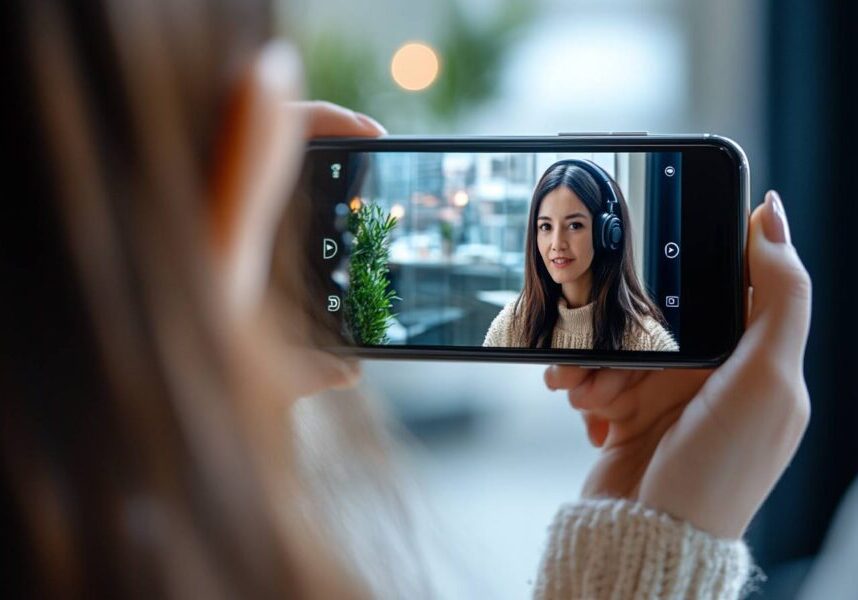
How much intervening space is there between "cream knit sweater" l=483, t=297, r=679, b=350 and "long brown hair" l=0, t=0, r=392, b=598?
0.96 ft

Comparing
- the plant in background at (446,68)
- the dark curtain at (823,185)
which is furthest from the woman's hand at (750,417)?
the plant in background at (446,68)

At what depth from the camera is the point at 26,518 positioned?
0.82ft

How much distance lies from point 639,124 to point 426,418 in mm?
609

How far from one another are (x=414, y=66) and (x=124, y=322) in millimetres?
1441

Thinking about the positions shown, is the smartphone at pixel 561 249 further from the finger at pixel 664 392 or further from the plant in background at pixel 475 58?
the plant in background at pixel 475 58

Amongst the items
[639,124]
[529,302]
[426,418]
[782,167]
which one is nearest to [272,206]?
[529,302]

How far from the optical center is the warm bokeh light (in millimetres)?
1597

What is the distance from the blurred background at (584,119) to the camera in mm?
1138

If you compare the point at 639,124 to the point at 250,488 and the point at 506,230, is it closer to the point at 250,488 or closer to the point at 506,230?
the point at 506,230

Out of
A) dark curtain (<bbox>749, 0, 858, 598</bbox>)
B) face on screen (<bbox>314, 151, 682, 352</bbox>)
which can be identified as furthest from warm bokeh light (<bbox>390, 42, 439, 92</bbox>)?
face on screen (<bbox>314, 151, 682, 352</bbox>)

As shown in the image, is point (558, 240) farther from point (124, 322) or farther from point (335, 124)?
point (124, 322)

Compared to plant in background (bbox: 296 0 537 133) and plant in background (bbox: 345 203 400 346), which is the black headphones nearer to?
plant in background (bbox: 345 203 400 346)

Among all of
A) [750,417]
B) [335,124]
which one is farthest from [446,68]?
[750,417]

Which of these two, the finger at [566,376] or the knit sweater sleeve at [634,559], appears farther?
the finger at [566,376]
